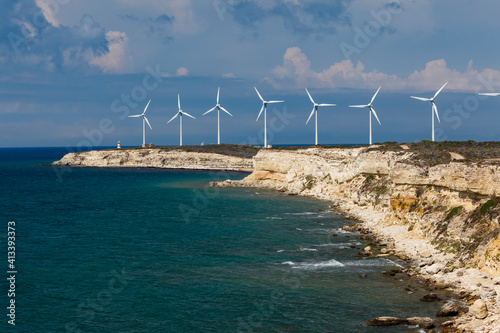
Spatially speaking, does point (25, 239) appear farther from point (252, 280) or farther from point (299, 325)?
point (299, 325)

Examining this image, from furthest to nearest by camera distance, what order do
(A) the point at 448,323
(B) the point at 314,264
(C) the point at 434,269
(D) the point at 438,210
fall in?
1. (D) the point at 438,210
2. (B) the point at 314,264
3. (C) the point at 434,269
4. (A) the point at 448,323

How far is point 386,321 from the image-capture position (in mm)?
26859

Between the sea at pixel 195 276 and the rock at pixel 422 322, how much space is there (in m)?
0.46

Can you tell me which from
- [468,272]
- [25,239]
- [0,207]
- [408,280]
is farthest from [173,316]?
[0,207]

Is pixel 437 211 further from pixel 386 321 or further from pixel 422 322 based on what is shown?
pixel 386 321

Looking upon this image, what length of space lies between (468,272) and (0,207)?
240 feet

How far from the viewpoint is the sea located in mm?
28141

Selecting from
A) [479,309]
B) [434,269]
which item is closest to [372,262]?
[434,269]

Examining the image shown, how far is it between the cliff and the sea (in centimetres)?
314

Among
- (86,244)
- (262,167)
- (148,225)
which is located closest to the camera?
(86,244)

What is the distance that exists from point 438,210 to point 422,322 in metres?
23.1

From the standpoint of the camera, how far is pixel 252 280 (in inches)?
1391

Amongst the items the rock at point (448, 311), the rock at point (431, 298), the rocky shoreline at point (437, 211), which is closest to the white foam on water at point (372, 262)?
the rocky shoreline at point (437, 211)

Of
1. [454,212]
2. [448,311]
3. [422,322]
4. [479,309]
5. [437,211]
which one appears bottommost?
[422,322]
